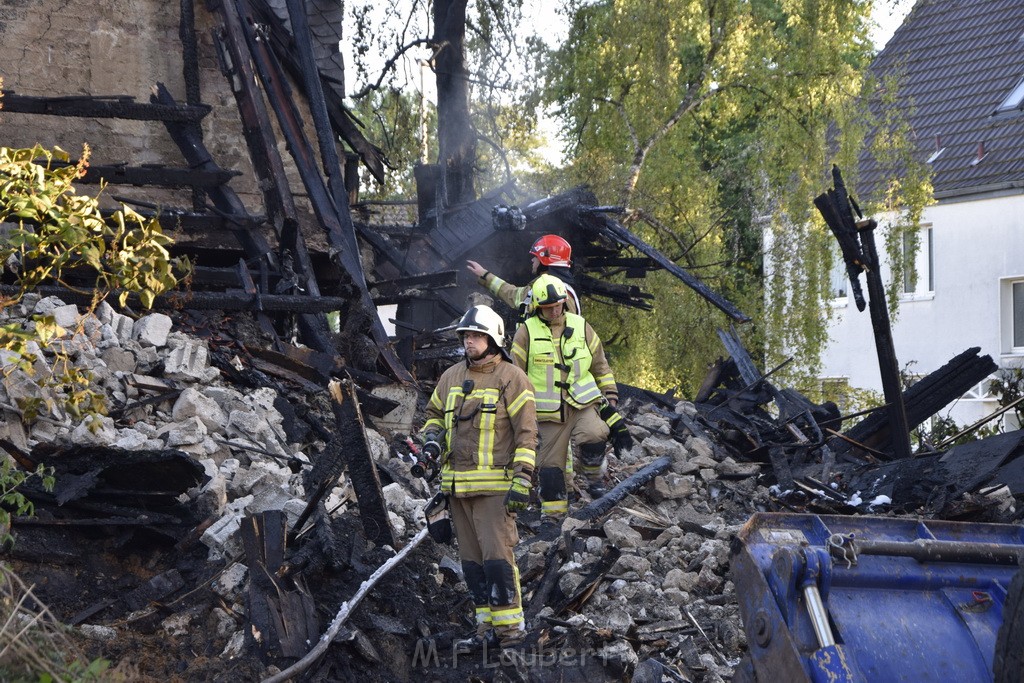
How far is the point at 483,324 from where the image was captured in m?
6.72

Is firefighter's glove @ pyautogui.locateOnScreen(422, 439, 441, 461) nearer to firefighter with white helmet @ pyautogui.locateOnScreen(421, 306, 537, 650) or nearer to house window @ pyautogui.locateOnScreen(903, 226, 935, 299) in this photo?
firefighter with white helmet @ pyautogui.locateOnScreen(421, 306, 537, 650)

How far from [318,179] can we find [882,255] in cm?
1313

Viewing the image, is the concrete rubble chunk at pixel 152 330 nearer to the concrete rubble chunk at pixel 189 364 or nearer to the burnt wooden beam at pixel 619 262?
the concrete rubble chunk at pixel 189 364

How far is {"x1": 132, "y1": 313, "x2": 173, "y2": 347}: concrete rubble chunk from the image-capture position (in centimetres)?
922

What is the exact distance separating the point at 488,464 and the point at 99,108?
7039 millimetres

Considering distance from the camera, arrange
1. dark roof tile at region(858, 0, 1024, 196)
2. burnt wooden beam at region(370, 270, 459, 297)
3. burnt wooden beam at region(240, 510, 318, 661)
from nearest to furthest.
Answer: burnt wooden beam at region(240, 510, 318, 661) → burnt wooden beam at region(370, 270, 459, 297) → dark roof tile at region(858, 0, 1024, 196)

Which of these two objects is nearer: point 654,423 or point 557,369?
point 557,369

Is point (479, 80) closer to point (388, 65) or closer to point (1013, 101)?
point (388, 65)

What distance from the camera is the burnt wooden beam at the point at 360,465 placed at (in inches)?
278

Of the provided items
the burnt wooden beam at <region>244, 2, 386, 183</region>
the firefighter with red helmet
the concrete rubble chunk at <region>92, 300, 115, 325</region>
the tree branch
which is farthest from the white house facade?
the concrete rubble chunk at <region>92, 300, 115, 325</region>

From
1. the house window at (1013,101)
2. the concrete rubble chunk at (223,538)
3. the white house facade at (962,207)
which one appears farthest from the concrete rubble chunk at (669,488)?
the house window at (1013,101)

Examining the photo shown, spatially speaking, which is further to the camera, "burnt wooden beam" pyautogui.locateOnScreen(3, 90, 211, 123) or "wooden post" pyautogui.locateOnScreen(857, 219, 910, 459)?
"burnt wooden beam" pyautogui.locateOnScreen(3, 90, 211, 123)

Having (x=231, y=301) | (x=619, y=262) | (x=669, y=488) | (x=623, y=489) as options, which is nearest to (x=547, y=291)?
(x=623, y=489)

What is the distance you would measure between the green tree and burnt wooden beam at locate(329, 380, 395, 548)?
11.8 meters
